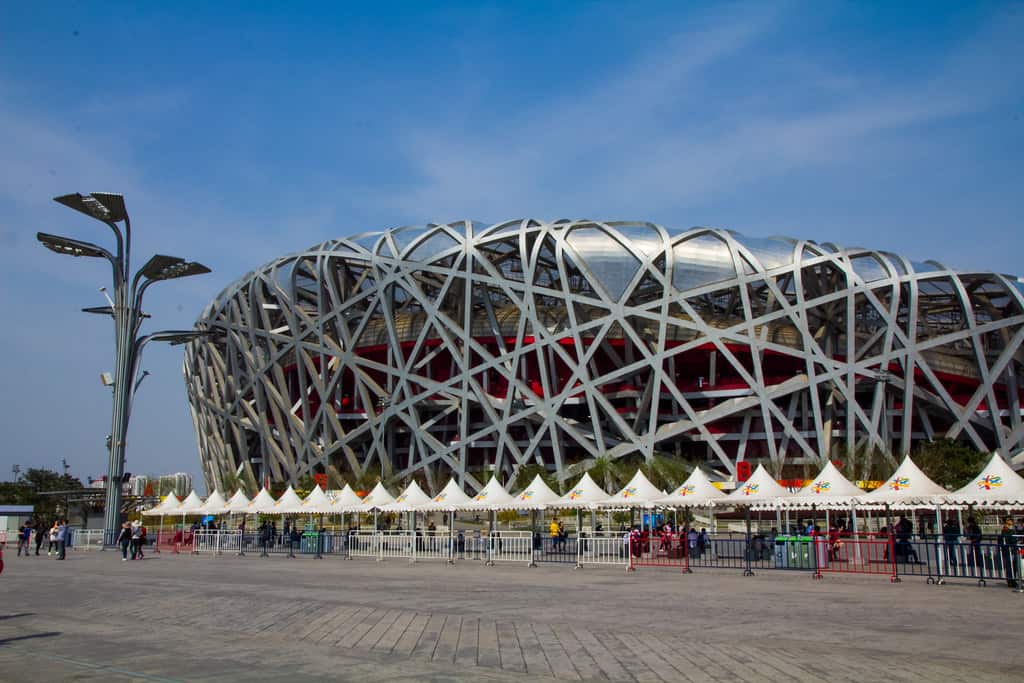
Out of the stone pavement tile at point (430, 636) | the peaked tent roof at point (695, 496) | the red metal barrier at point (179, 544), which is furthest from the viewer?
the red metal barrier at point (179, 544)

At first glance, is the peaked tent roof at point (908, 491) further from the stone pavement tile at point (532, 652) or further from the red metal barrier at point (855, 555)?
the stone pavement tile at point (532, 652)

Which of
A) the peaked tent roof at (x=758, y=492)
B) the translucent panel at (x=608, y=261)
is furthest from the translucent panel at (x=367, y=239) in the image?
the peaked tent roof at (x=758, y=492)

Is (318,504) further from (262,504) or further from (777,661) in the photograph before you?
(777,661)

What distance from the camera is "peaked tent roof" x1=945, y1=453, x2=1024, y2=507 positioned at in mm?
20719

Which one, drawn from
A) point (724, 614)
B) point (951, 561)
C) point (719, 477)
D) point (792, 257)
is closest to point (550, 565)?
point (951, 561)

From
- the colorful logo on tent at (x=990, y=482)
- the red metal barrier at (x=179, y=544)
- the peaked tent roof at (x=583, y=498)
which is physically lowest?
the red metal barrier at (x=179, y=544)

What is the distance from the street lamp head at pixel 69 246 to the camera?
3469cm

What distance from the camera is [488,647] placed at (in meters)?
10.2

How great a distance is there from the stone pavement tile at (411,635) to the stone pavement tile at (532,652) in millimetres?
1236

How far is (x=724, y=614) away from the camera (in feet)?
44.7

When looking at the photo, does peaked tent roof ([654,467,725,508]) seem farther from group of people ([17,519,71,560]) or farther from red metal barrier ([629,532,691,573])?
group of people ([17,519,71,560])

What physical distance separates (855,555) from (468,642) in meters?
17.7

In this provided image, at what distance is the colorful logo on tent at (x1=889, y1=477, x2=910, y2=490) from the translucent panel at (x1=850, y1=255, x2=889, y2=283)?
33.4m

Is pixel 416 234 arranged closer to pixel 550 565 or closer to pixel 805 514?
pixel 805 514
